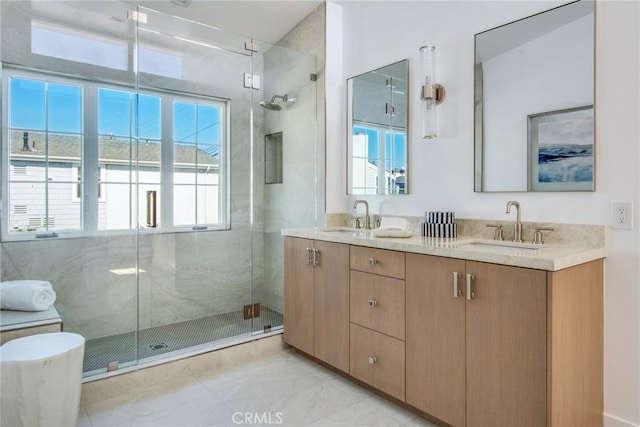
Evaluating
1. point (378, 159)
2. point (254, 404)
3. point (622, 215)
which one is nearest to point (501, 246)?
point (622, 215)

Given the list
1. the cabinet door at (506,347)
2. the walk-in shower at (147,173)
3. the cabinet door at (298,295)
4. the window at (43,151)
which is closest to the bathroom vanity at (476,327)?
the cabinet door at (506,347)

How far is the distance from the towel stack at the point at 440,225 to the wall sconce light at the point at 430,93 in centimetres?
51

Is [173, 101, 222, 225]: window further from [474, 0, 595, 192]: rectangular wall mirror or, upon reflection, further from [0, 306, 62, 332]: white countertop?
[474, 0, 595, 192]: rectangular wall mirror

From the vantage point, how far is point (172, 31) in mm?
2895

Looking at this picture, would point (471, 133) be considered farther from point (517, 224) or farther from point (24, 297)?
point (24, 297)

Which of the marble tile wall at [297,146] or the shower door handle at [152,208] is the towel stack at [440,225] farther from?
the shower door handle at [152,208]

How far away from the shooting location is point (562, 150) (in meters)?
1.89

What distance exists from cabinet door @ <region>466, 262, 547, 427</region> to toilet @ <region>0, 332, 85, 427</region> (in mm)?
1824

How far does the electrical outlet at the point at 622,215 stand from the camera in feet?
5.56

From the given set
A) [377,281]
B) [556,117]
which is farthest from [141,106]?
[556,117]

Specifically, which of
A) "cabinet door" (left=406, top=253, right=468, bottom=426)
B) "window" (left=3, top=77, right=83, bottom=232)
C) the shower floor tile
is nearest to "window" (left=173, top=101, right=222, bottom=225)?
"window" (left=3, top=77, right=83, bottom=232)

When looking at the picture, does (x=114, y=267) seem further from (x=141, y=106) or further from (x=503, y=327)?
(x=503, y=327)

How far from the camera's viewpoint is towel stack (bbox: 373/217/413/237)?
228 centimetres

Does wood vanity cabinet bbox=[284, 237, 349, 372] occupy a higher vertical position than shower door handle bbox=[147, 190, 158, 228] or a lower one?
lower
